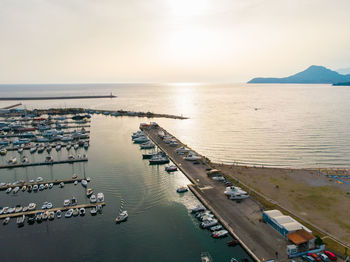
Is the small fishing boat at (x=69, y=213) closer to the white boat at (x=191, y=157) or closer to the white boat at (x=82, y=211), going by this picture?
the white boat at (x=82, y=211)

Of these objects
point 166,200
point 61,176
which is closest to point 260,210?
point 166,200

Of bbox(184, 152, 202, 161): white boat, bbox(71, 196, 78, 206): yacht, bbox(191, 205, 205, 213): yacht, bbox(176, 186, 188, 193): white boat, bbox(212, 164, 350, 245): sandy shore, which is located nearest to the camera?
bbox(212, 164, 350, 245): sandy shore

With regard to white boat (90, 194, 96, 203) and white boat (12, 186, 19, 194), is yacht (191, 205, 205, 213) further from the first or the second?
Answer: white boat (12, 186, 19, 194)

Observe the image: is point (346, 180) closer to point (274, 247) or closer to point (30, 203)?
point (274, 247)

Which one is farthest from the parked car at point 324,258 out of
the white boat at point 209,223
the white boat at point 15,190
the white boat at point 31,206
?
the white boat at point 15,190

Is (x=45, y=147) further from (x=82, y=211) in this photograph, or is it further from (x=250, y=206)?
(x=250, y=206)

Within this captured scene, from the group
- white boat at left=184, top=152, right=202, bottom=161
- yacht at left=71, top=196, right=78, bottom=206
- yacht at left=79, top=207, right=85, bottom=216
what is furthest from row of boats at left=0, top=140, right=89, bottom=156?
yacht at left=79, top=207, right=85, bottom=216
